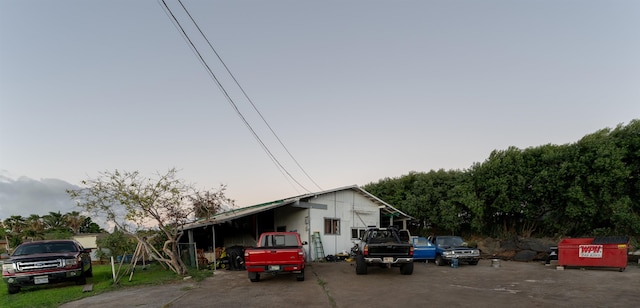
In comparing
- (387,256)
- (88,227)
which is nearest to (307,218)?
(387,256)

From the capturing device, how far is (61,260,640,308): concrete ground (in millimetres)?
8039

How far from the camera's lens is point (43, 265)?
440 inches

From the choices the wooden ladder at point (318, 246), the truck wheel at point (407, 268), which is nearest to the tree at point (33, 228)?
the wooden ladder at point (318, 246)

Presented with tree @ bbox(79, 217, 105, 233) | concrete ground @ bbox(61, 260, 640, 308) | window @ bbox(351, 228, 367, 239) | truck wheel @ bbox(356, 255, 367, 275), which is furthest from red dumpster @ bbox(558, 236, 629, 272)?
tree @ bbox(79, 217, 105, 233)

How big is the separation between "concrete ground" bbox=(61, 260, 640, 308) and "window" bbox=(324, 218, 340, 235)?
24.7 ft

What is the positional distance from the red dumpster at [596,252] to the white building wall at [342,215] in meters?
11.0

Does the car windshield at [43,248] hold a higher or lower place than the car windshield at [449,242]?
higher

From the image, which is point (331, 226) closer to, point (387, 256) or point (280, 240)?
point (387, 256)

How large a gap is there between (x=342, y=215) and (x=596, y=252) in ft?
40.7

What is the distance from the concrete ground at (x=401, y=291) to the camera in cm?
804

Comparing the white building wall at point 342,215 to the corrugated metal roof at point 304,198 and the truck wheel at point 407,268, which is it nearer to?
the corrugated metal roof at point 304,198

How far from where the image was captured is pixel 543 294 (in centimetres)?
874

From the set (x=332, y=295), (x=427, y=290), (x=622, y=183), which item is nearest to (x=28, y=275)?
(x=332, y=295)

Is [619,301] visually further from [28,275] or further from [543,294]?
[28,275]
